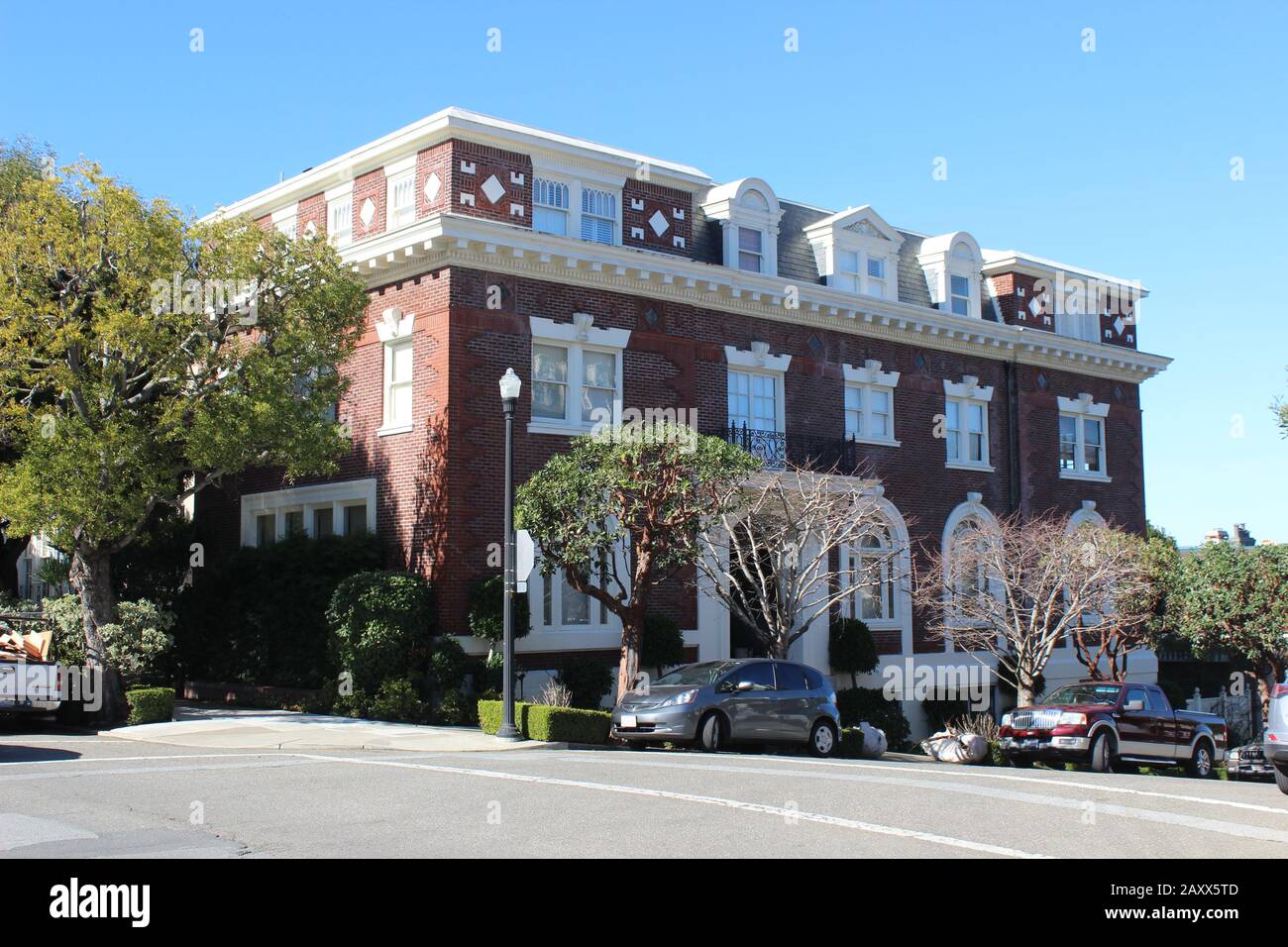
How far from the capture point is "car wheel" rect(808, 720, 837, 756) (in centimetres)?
1970

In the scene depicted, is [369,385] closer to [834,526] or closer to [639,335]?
[639,335]

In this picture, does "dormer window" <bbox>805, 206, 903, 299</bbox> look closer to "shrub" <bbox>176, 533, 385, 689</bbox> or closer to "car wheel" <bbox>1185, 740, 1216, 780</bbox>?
"car wheel" <bbox>1185, 740, 1216, 780</bbox>

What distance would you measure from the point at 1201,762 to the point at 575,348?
13233 mm

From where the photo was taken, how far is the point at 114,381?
20.5 m

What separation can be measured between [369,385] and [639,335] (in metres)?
5.24

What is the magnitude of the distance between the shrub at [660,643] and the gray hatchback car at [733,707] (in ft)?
14.1

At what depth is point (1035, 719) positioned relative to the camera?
803 inches

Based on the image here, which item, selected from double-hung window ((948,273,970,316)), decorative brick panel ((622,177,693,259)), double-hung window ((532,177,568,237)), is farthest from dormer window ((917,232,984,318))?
double-hung window ((532,177,568,237))

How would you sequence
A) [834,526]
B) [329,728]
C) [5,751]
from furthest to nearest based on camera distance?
[834,526], [329,728], [5,751]

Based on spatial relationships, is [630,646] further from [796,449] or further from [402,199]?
[402,199]

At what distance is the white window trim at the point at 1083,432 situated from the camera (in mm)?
34469

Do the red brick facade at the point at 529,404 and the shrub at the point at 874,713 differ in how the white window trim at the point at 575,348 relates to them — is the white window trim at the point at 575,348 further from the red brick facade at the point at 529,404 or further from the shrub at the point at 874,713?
the shrub at the point at 874,713

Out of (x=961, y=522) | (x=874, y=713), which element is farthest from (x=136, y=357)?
(x=961, y=522)
